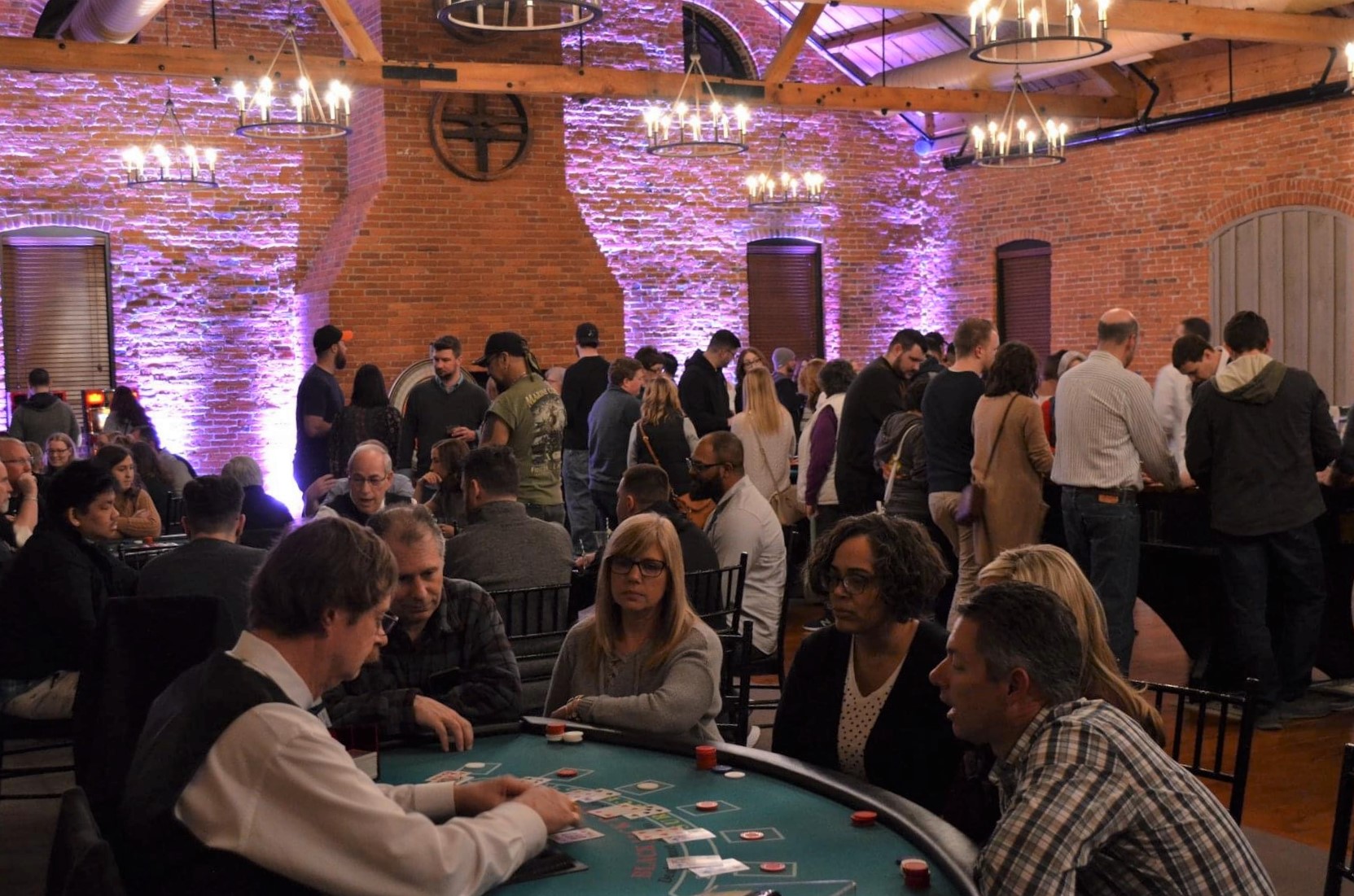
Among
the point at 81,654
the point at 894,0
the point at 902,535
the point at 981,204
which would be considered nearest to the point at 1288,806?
the point at 902,535

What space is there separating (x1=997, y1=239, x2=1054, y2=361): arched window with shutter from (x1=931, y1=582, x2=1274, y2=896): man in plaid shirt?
12.0 metres

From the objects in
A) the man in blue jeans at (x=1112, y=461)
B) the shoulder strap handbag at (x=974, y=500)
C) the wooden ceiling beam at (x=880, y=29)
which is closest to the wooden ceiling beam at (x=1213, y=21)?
the wooden ceiling beam at (x=880, y=29)

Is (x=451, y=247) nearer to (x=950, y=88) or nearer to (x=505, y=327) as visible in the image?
(x=505, y=327)

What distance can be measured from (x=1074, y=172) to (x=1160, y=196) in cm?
109

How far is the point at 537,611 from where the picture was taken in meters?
4.33

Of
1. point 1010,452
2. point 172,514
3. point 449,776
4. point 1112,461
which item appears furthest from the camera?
point 172,514

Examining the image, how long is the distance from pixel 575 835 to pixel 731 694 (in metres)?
1.92

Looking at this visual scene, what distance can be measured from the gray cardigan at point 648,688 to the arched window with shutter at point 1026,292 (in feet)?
35.9

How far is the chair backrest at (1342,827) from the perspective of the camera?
2553 mm

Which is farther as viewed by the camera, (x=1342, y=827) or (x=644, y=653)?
(x=644, y=653)

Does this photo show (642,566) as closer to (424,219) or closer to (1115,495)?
(1115,495)

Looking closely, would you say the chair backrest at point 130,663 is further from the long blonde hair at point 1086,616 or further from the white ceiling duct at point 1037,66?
the white ceiling duct at point 1037,66

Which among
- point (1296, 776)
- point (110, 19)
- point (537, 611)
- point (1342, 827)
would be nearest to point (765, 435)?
point (1296, 776)

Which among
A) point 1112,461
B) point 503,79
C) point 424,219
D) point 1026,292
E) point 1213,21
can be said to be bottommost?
point 1112,461
